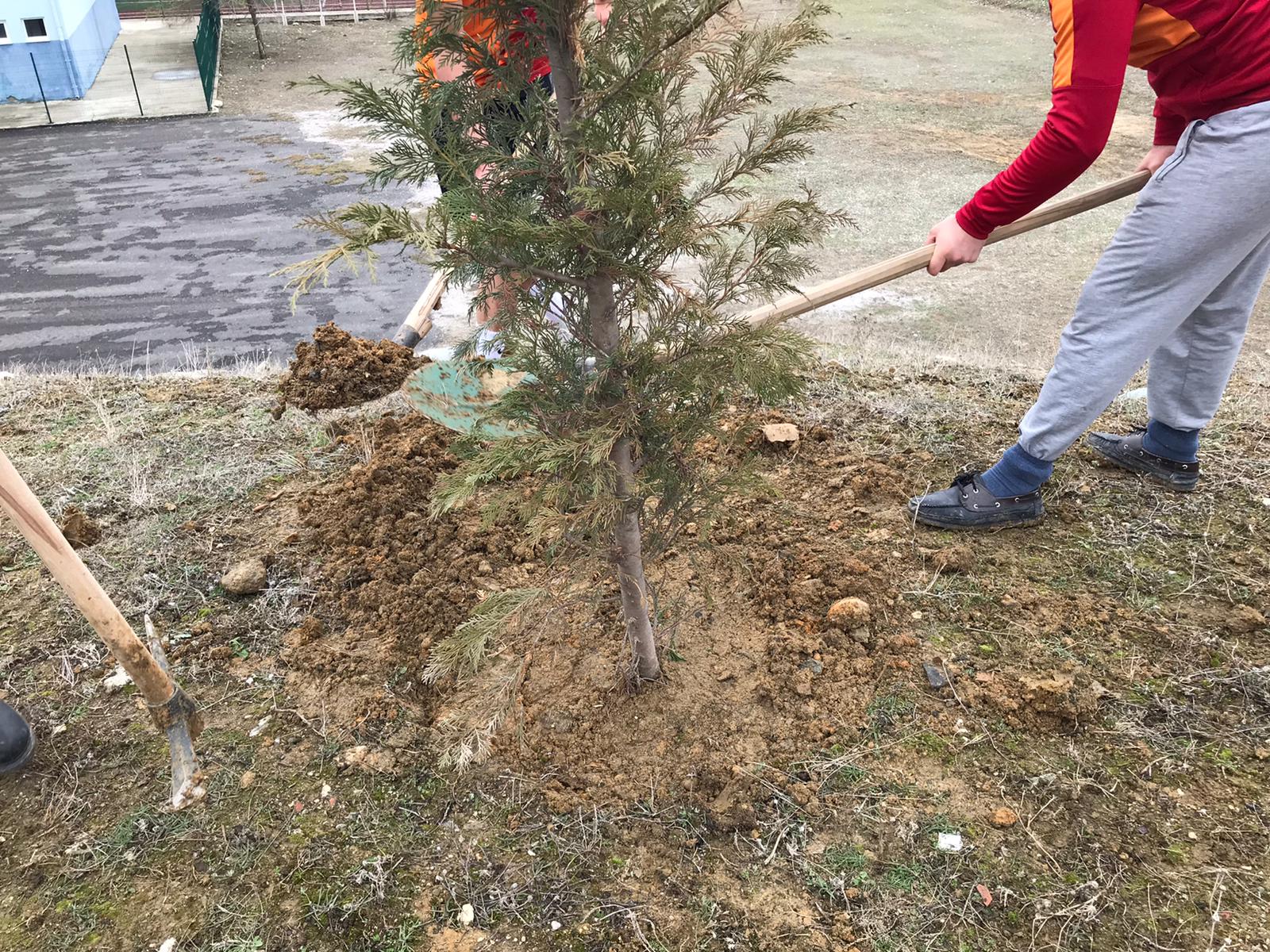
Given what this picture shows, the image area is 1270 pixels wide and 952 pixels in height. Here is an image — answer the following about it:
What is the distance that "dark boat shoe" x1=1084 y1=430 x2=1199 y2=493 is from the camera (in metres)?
3.34

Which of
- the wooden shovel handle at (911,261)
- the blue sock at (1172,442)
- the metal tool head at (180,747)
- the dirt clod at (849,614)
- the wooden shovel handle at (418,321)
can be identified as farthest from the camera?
the wooden shovel handle at (418,321)

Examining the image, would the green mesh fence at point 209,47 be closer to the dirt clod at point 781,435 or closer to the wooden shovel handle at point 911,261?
the dirt clod at point 781,435

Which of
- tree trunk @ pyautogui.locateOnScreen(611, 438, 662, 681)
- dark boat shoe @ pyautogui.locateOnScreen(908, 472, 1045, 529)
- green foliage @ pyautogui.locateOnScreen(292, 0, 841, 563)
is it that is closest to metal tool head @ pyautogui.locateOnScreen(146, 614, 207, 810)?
green foliage @ pyautogui.locateOnScreen(292, 0, 841, 563)

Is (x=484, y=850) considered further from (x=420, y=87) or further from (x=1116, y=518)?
(x=1116, y=518)

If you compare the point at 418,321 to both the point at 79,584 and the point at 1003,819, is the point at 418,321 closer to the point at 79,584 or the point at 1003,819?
the point at 79,584

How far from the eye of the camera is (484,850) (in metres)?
2.17

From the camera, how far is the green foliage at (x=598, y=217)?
1706 mm

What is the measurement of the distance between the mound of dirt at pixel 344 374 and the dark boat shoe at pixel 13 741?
5.02ft

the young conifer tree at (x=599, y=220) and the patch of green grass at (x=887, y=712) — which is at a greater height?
the young conifer tree at (x=599, y=220)

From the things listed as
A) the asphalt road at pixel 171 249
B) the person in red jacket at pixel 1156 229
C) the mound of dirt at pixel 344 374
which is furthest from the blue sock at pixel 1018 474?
the asphalt road at pixel 171 249

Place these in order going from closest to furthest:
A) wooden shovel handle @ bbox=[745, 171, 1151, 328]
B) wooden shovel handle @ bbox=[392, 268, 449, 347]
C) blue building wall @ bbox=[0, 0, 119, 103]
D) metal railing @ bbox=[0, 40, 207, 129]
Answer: wooden shovel handle @ bbox=[745, 171, 1151, 328]
wooden shovel handle @ bbox=[392, 268, 449, 347]
metal railing @ bbox=[0, 40, 207, 129]
blue building wall @ bbox=[0, 0, 119, 103]

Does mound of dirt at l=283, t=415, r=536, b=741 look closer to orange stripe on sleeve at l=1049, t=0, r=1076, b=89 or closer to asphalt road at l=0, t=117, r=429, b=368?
orange stripe on sleeve at l=1049, t=0, r=1076, b=89

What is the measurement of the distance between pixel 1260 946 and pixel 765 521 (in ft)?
6.06

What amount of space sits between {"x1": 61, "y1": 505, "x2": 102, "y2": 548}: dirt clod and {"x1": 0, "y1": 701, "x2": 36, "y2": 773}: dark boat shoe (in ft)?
3.01
